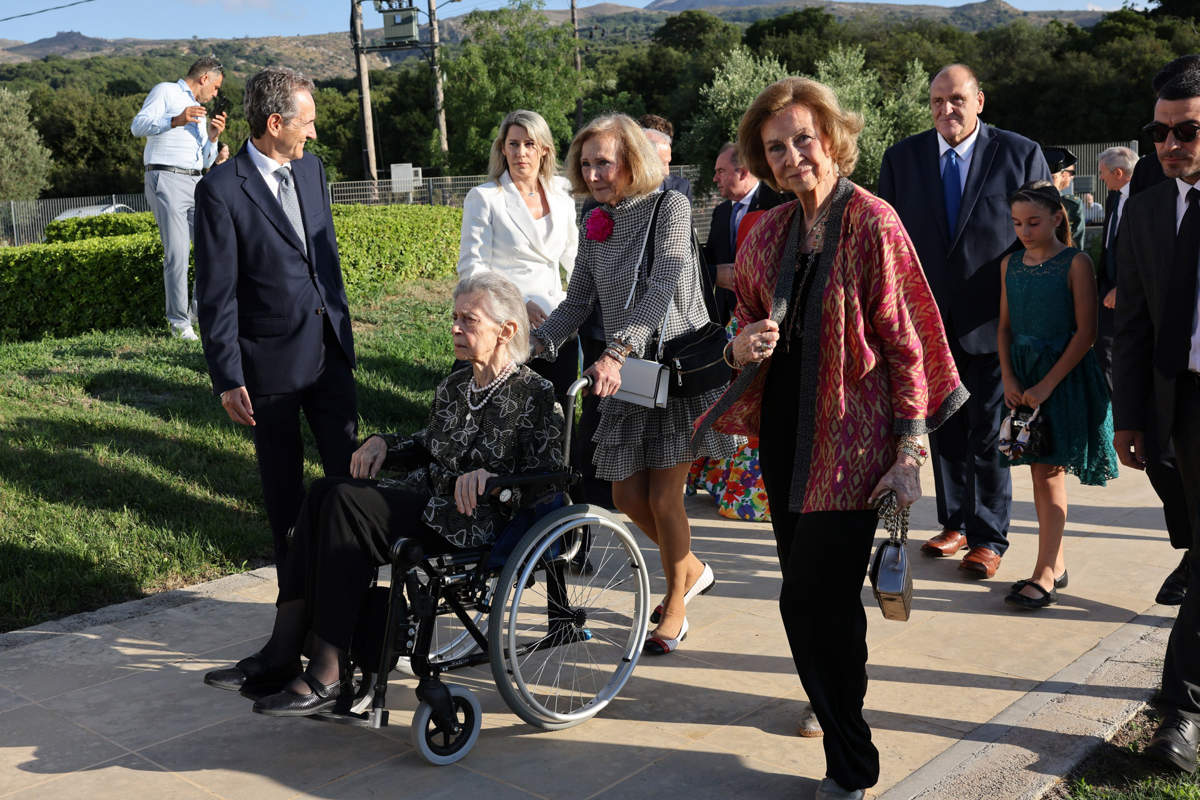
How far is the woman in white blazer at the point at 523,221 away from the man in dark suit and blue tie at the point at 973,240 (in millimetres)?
1535

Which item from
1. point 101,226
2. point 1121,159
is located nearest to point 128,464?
point 1121,159

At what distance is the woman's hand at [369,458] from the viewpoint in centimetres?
374

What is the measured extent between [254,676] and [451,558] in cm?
68

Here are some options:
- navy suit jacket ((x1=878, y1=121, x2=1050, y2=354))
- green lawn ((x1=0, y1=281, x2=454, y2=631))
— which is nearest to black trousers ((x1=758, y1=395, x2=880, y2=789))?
navy suit jacket ((x1=878, y1=121, x2=1050, y2=354))

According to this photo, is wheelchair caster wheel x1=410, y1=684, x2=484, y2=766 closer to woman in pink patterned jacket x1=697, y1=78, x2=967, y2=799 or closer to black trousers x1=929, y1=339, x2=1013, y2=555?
woman in pink patterned jacket x1=697, y1=78, x2=967, y2=799

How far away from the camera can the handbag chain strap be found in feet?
9.60

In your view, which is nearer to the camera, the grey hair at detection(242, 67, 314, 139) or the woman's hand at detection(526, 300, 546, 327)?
the grey hair at detection(242, 67, 314, 139)

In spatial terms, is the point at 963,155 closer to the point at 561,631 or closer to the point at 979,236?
the point at 979,236

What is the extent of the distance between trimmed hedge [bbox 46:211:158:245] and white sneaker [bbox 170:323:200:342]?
16.5ft

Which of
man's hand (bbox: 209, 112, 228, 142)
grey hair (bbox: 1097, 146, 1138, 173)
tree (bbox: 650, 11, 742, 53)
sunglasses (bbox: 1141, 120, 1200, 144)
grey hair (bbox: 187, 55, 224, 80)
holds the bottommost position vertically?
grey hair (bbox: 1097, 146, 1138, 173)

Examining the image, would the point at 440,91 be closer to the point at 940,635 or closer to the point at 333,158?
the point at 333,158

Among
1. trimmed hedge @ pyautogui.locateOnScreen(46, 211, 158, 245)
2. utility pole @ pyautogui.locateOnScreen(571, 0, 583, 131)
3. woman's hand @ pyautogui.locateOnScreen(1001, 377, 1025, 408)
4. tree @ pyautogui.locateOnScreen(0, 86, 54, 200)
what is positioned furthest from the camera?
tree @ pyautogui.locateOnScreen(0, 86, 54, 200)

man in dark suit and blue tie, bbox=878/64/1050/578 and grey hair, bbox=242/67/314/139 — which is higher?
grey hair, bbox=242/67/314/139

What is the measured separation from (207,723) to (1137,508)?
4.86m
